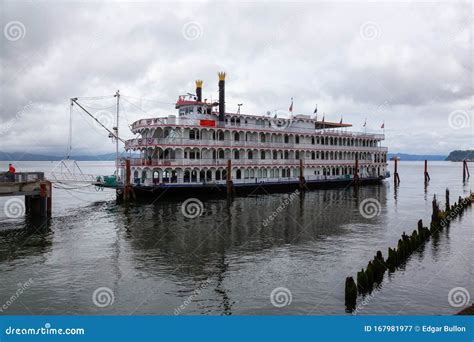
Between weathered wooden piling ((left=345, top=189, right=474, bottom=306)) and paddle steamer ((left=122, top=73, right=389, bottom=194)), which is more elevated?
paddle steamer ((left=122, top=73, right=389, bottom=194))

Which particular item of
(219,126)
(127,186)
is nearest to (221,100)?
(219,126)

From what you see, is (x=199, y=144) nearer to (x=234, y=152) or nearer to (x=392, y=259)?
(x=234, y=152)

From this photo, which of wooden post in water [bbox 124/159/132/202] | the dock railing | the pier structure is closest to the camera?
the pier structure

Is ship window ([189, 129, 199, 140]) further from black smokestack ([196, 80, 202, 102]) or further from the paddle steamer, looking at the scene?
black smokestack ([196, 80, 202, 102])

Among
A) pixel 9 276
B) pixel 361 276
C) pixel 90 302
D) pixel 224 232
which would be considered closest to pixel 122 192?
pixel 224 232

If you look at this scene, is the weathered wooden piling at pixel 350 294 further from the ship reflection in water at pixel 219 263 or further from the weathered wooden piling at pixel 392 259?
the ship reflection in water at pixel 219 263

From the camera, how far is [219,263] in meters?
21.3

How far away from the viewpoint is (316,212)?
3962 cm

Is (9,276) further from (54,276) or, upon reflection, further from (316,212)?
(316,212)

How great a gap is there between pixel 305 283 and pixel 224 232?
465 inches

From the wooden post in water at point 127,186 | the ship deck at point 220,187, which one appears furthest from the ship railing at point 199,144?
the ship deck at point 220,187

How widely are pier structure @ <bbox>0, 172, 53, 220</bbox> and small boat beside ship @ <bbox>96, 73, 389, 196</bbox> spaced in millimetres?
10100

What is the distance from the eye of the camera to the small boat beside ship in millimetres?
48500

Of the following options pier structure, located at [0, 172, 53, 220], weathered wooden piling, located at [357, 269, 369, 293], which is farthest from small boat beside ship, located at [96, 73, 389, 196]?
weathered wooden piling, located at [357, 269, 369, 293]
